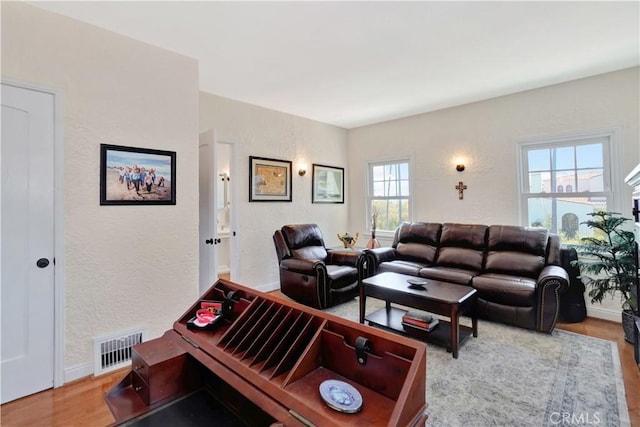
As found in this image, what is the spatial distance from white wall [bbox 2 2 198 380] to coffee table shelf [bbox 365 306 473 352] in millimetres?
1881

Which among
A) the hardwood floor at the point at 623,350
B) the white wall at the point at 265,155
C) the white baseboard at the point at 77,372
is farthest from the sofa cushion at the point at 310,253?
the hardwood floor at the point at 623,350

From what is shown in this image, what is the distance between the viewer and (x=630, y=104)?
10.8 feet

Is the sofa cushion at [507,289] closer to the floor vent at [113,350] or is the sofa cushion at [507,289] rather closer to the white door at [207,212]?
the white door at [207,212]

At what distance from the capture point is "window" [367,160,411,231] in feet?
17.3

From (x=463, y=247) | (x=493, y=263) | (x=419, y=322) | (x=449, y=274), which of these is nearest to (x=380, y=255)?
(x=449, y=274)

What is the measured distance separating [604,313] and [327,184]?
4050 mm

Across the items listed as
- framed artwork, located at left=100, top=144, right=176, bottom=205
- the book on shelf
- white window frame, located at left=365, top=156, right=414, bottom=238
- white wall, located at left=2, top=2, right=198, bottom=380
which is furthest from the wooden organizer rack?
white window frame, located at left=365, top=156, right=414, bottom=238

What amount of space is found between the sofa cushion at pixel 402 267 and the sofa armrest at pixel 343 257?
1.14 feet

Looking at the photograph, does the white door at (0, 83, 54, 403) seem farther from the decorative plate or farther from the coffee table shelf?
the coffee table shelf

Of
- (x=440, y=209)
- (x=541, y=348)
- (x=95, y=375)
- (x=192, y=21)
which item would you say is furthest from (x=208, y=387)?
(x=440, y=209)

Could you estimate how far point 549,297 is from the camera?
2.91 m

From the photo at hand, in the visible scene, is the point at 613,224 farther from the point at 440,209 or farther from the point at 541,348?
the point at 440,209

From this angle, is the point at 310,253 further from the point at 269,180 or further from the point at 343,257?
the point at 269,180

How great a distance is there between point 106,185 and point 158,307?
3.80 feet
